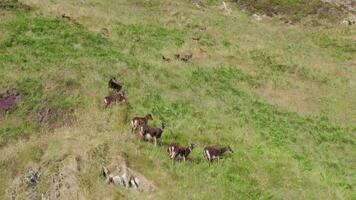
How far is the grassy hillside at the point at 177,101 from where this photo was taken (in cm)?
2517

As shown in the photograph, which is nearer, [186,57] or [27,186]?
[27,186]

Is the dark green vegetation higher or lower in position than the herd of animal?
higher

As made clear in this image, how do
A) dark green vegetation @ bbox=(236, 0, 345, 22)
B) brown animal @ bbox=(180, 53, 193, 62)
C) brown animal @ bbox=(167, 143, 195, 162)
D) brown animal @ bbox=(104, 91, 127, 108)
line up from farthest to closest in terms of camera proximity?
dark green vegetation @ bbox=(236, 0, 345, 22) → brown animal @ bbox=(180, 53, 193, 62) → brown animal @ bbox=(104, 91, 127, 108) → brown animal @ bbox=(167, 143, 195, 162)

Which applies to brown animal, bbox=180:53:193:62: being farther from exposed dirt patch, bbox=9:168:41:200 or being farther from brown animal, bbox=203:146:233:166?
exposed dirt patch, bbox=9:168:41:200

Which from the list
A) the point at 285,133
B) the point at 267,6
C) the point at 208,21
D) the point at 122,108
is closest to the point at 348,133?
the point at 285,133

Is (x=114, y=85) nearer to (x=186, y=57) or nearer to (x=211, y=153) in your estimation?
(x=211, y=153)

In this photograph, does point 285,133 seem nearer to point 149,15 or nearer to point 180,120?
point 180,120

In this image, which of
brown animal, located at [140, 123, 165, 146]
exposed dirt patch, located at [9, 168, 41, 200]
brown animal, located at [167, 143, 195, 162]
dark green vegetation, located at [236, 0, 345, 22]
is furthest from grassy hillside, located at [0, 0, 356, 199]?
dark green vegetation, located at [236, 0, 345, 22]

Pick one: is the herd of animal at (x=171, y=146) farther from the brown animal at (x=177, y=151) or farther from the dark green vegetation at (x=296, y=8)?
the dark green vegetation at (x=296, y=8)

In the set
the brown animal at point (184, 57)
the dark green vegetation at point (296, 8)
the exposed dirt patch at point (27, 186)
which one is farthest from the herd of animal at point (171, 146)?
the dark green vegetation at point (296, 8)

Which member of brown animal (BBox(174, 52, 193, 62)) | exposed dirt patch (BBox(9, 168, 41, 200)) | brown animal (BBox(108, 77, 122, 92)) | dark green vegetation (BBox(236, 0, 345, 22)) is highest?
dark green vegetation (BBox(236, 0, 345, 22))

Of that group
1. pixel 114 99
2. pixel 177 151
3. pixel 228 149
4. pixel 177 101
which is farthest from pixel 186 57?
pixel 177 151

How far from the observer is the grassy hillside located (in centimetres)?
2517

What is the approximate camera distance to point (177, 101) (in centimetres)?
3347
